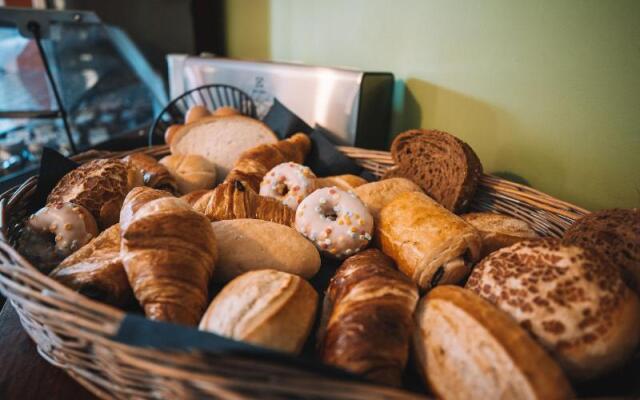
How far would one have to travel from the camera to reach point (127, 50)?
2.74 metres

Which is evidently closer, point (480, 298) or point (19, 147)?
point (480, 298)

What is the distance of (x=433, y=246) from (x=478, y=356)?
30 centimetres

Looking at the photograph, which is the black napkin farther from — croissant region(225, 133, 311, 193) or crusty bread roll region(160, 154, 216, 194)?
croissant region(225, 133, 311, 193)

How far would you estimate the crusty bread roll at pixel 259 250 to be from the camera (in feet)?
2.89

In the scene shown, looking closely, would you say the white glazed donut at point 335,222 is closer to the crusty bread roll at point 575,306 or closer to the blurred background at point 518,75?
the crusty bread roll at point 575,306

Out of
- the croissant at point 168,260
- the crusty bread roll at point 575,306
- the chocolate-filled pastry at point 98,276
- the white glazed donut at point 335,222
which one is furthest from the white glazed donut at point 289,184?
the crusty bread roll at point 575,306

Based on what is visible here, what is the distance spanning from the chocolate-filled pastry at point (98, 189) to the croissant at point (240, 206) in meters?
0.24

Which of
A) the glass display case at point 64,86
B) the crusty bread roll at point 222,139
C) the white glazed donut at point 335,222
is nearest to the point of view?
the white glazed donut at point 335,222

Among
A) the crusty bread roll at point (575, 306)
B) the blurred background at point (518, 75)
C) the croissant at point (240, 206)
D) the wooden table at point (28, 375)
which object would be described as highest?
the blurred background at point (518, 75)

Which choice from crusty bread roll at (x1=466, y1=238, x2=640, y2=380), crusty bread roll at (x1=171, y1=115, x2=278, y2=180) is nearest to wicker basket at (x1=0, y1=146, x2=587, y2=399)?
crusty bread roll at (x1=466, y1=238, x2=640, y2=380)

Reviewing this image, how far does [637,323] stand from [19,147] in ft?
8.17

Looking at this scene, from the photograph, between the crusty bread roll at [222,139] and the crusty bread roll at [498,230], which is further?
the crusty bread roll at [222,139]

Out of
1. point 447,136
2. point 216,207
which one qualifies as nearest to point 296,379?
point 216,207

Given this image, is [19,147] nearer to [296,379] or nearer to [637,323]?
[296,379]
